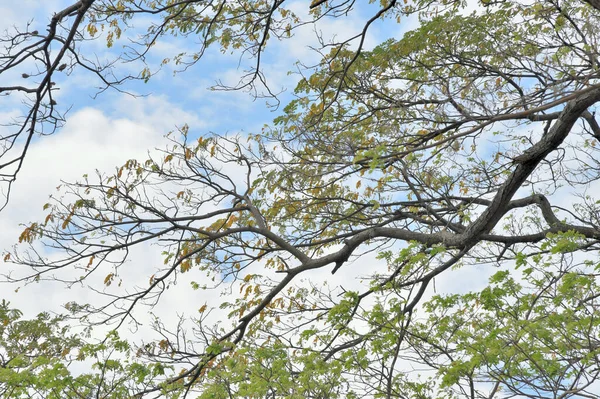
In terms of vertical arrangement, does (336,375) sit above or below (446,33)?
below

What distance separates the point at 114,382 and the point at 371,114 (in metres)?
4.25

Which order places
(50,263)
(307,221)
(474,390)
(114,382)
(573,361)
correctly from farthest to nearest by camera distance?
(307,221), (50,263), (114,382), (474,390), (573,361)

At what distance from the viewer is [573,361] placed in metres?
4.25

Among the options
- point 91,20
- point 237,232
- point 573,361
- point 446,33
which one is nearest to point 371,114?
point 446,33

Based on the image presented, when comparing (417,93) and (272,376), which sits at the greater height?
(417,93)

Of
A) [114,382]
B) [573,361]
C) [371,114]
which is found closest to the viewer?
[573,361]

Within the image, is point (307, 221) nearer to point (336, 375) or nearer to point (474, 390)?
point (336, 375)

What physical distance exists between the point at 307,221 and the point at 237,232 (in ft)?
3.98

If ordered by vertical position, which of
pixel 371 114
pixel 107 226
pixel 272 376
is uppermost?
pixel 371 114

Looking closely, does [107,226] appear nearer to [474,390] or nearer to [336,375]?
[336,375]

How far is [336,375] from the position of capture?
503cm

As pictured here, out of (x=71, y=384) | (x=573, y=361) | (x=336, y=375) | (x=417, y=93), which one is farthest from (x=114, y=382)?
(x=417, y=93)

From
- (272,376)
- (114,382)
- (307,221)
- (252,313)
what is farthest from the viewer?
(307,221)

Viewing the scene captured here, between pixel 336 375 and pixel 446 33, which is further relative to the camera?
pixel 446 33
